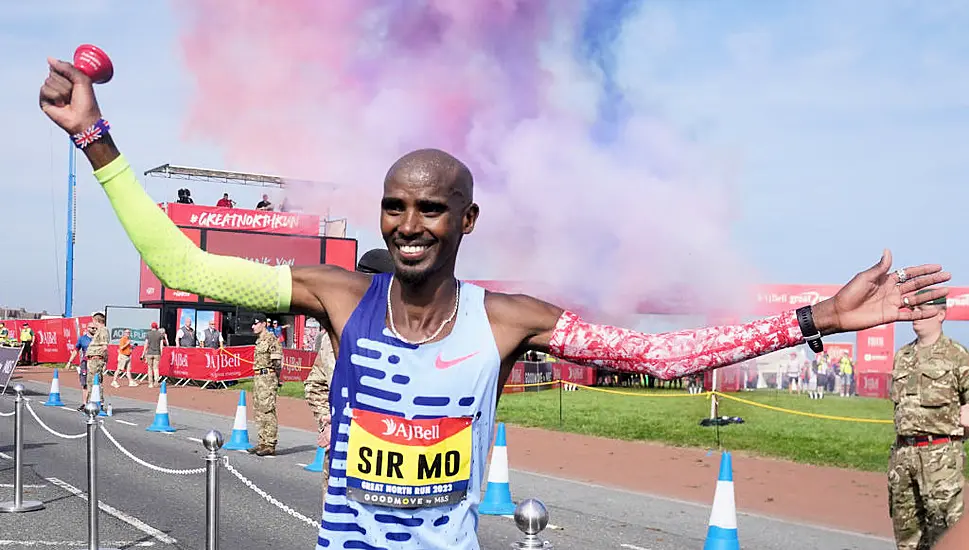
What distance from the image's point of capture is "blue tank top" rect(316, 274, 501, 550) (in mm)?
2771

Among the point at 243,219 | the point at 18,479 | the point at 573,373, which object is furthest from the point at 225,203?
the point at 18,479

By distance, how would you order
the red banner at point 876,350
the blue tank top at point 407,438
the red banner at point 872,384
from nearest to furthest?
the blue tank top at point 407,438 < the red banner at point 872,384 < the red banner at point 876,350

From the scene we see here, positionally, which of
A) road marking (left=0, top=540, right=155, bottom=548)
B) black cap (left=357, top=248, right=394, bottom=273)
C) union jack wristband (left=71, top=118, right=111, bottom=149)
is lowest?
road marking (left=0, top=540, right=155, bottom=548)

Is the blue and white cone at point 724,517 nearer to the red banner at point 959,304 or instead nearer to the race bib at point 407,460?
the race bib at point 407,460

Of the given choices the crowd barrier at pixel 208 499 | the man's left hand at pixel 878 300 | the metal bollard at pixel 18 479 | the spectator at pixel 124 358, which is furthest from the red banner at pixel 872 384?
the man's left hand at pixel 878 300

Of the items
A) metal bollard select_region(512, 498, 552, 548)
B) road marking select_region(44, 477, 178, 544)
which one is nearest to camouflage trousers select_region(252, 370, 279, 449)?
road marking select_region(44, 477, 178, 544)

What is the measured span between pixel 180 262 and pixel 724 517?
18.6 feet

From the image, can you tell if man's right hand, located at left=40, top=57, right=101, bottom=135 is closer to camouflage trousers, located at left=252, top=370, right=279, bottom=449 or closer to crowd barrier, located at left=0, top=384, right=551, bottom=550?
crowd barrier, located at left=0, top=384, right=551, bottom=550

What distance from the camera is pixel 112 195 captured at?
2.79m

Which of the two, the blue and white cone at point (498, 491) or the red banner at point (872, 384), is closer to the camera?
the blue and white cone at point (498, 491)

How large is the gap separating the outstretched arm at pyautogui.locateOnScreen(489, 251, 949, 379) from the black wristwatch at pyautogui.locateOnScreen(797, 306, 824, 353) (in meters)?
0.01

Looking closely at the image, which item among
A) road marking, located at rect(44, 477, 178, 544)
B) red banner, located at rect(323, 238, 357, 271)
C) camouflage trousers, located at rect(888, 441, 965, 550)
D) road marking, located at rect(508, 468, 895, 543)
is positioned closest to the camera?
camouflage trousers, located at rect(888, 441, 965, 550)

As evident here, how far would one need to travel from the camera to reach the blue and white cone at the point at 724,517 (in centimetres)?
746

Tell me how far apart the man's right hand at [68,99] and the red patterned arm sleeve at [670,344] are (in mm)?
1513
